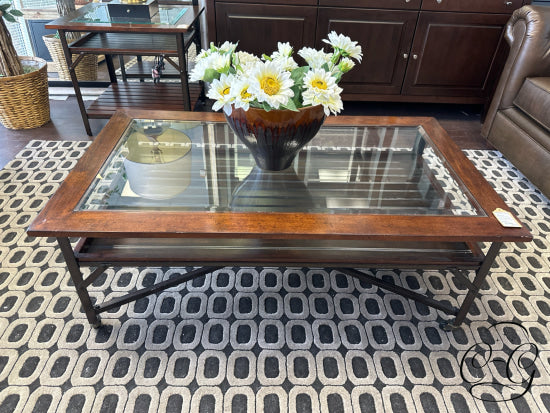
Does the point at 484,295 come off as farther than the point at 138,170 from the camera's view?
Yes

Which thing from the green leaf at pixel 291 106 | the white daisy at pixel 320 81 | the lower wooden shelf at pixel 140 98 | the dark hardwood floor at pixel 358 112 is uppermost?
the white daisy at pixel 320 81

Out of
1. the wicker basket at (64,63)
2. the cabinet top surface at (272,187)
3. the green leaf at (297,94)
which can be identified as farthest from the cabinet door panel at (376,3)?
the wicker basket at (64,63)

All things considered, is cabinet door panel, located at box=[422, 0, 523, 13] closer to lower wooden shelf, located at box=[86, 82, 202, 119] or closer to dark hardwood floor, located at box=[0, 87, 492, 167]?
dark hardwood floor, located at box=[0, 87, 492, 167]

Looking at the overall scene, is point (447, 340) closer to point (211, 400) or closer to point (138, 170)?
point (211, 400)

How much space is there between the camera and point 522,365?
3.79 ft

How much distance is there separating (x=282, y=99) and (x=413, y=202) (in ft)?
1.65

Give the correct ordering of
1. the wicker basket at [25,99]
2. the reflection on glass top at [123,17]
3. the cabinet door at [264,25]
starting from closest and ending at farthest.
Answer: the reflection on glass top at [123,17]
the wicker basket at [25,99]
the cabinet door at [264,25]

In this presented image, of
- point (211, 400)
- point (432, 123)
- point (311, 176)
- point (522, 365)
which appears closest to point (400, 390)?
point (522, 365)

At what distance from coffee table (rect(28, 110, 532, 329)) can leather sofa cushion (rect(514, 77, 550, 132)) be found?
745 mm

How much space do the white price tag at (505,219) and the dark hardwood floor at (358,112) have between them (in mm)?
1331

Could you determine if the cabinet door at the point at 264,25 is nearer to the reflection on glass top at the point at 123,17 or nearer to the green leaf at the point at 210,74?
the reflection on glass top at the point at 123,17

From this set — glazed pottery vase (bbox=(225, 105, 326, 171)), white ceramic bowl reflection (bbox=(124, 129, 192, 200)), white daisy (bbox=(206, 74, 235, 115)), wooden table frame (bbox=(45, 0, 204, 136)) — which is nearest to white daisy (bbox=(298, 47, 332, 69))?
glazed pottery vase (bbox=(225, 105, 326, 171))

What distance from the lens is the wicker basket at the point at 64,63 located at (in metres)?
2.58

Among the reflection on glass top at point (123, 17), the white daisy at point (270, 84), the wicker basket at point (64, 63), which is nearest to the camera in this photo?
the white daisy at point (270, 84)
